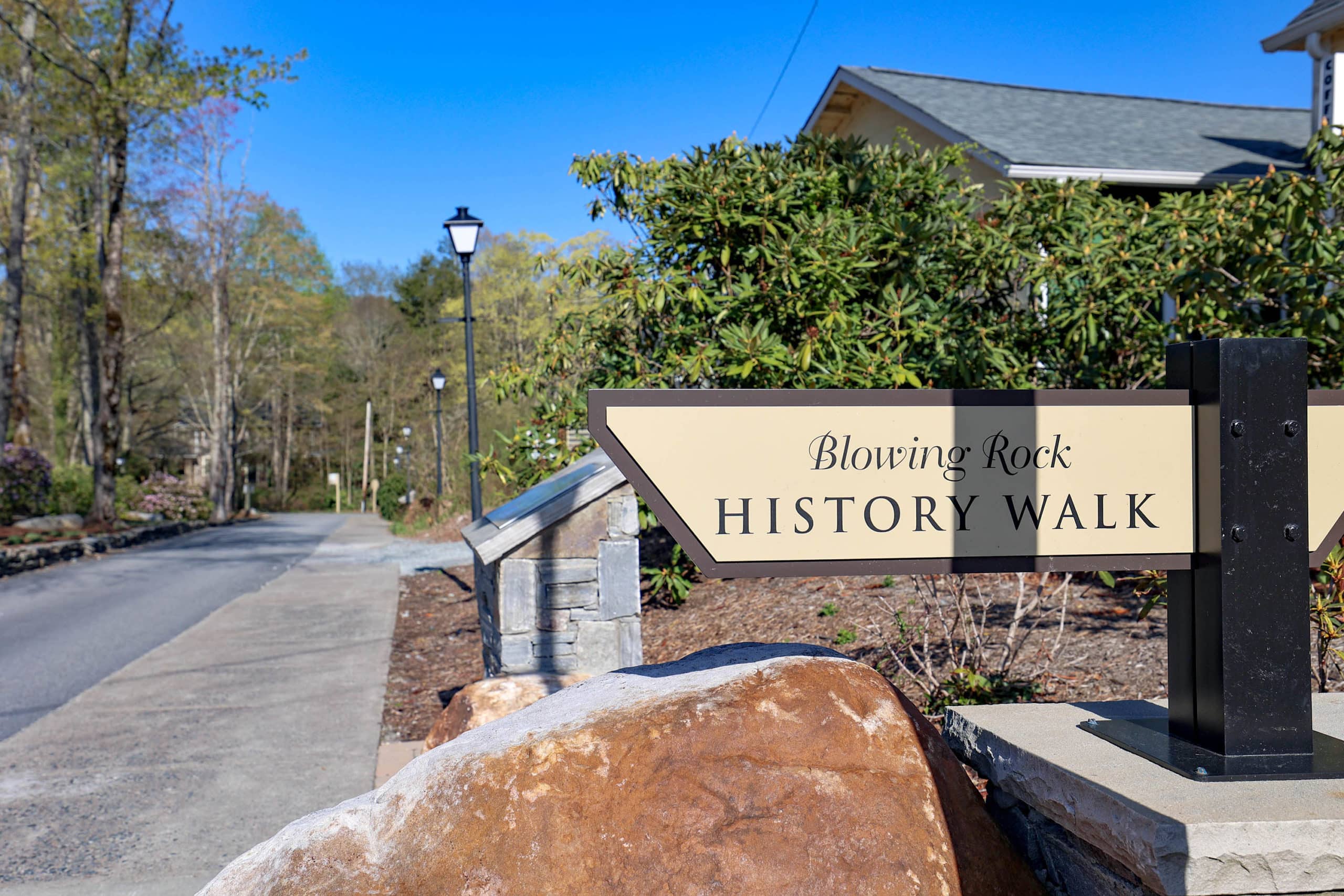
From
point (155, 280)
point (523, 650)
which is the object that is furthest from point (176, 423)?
point (523, 650)

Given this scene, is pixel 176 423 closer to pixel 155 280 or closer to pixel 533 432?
pixel 155 280

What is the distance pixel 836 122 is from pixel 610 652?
13042 mm

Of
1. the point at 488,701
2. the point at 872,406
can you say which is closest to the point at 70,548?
the point at 488,701

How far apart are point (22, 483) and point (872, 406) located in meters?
22.6

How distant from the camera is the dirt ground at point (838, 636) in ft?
14.9

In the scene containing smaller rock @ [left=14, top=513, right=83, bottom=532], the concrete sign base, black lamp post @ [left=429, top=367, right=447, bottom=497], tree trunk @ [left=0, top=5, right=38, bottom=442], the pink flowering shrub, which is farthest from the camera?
the pink flowering shrub

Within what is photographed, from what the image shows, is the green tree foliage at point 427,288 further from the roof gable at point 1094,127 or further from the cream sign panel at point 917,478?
the cream sign panel at point 917,478

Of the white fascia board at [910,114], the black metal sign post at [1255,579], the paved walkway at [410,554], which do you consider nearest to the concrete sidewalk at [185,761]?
the black metal sign post at [1255,579]

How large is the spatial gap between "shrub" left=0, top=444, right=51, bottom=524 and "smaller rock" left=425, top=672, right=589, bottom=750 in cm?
1897

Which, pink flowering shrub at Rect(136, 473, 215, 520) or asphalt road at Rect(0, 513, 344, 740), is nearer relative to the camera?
asphalt road at Rect(0, 513, 344, 740)

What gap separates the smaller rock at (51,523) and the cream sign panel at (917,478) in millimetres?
20580

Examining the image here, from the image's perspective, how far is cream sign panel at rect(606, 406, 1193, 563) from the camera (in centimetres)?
209

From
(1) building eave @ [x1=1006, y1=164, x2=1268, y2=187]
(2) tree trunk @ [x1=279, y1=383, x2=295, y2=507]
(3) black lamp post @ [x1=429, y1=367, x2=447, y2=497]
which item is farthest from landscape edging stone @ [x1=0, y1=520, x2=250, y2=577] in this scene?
(2) tree trunk @ [x1=279, y1=383, x2=295, y2=507]

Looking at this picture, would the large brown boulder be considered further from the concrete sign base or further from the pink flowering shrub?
the pink flowering shrub
